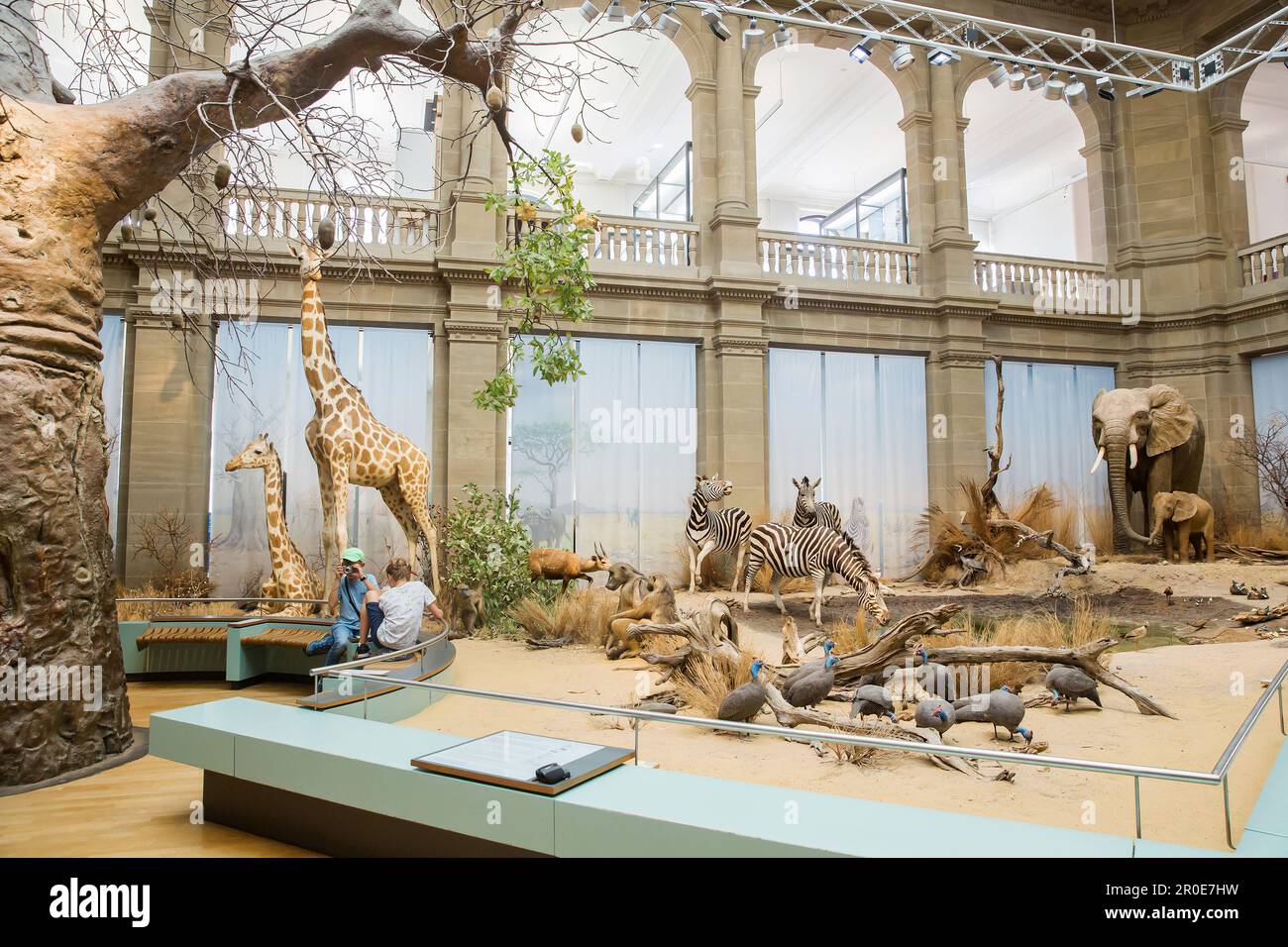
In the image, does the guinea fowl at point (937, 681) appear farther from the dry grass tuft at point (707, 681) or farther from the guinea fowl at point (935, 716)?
the dry grass tuft at point (707, 681)

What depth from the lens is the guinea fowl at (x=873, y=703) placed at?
3.75 m

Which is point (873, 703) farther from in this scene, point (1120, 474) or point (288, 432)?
point (1120, 474)

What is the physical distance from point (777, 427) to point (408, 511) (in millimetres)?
6553

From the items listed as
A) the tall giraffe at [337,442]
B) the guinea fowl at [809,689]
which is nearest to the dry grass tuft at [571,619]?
the tall giraffe at [337,442]

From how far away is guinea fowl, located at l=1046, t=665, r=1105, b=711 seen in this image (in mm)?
4105

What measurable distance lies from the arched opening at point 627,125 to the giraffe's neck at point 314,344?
6167 millimetres

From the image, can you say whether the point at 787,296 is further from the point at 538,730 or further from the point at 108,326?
the point at 538,730

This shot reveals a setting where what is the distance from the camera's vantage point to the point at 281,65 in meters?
4.03

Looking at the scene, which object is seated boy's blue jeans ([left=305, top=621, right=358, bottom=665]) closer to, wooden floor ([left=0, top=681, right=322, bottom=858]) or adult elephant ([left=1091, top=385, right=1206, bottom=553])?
wooden floor ([left=0, top=681, right=322, bottom=858])

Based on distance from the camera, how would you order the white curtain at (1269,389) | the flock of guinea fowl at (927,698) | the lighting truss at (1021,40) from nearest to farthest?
the flock of guinea fowl at (927,698) → the lighting truss at (1021,40) → the white curtain at (1269,389)

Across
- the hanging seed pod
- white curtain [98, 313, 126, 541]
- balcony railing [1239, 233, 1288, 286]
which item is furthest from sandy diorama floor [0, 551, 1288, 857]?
balcony railing [1239, 233, 1288, 286]

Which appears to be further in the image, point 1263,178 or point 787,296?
point 1263,178

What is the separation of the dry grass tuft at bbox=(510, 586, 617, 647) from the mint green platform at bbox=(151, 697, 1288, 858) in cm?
465
